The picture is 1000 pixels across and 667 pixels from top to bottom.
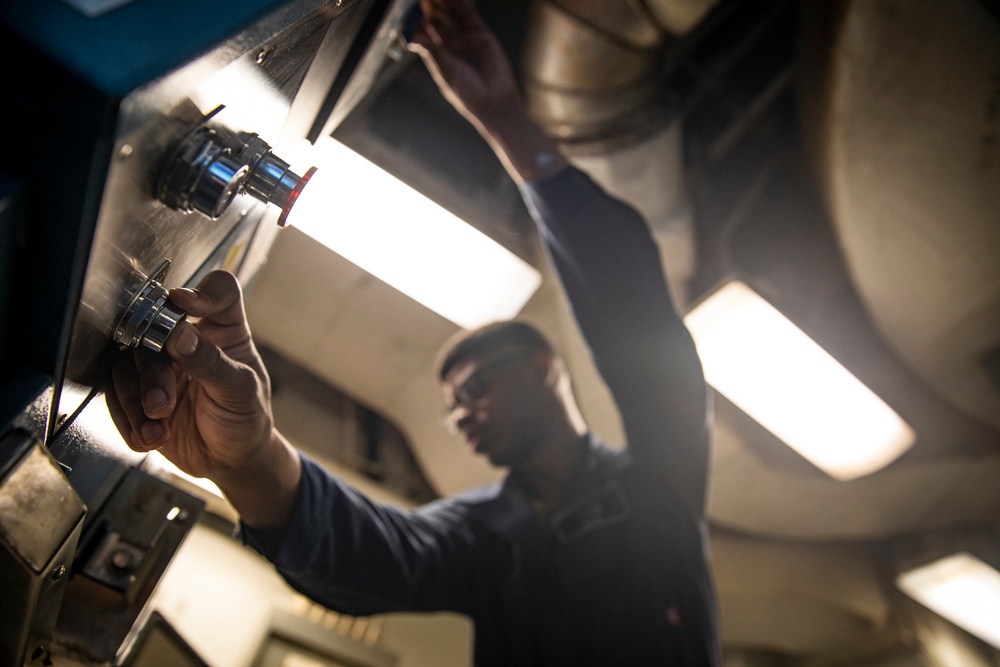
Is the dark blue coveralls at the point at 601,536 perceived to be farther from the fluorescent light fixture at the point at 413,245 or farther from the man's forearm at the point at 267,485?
the fluorescent light fixture at the point at 413,245

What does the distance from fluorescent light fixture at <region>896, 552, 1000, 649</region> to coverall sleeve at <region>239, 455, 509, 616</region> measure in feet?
6.31

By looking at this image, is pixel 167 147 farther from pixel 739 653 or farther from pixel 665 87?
pixel 739 653

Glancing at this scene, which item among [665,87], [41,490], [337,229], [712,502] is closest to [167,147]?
[41,490]

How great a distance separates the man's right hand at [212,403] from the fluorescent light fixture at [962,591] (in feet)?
7.95

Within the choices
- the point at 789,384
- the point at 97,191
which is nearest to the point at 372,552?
the point at 97,191

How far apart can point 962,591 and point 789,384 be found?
1250mm

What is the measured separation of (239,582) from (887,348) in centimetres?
206

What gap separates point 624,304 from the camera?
1098mm

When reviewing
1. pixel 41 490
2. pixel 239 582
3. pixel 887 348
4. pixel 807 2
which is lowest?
pixel 239 582

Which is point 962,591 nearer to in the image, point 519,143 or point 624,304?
point 624,304

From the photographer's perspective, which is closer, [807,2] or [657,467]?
[657,467]

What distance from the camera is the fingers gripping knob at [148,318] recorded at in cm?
43

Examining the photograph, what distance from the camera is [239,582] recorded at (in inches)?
65.0

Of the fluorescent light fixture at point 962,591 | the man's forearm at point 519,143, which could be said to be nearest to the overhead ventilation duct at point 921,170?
the fluorescent light fixture at point 962,591
